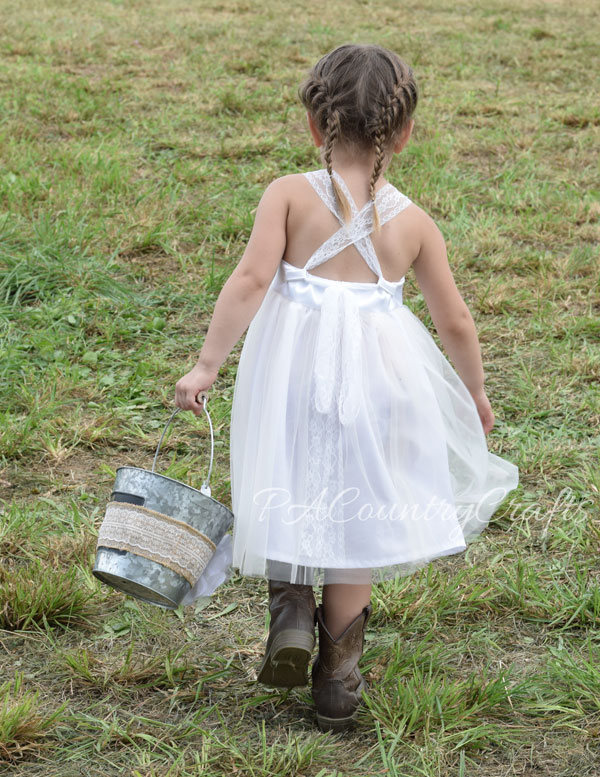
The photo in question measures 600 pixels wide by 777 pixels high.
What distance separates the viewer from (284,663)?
2.13 meters

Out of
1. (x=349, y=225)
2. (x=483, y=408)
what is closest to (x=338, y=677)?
(x=483, y=408)

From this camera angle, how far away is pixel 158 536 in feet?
6.73

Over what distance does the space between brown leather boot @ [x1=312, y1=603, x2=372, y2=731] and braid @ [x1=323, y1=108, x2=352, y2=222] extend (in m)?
0.92

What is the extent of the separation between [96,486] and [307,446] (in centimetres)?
126

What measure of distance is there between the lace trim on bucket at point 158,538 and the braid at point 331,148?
776 mm

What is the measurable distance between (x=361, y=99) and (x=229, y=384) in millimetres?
1919

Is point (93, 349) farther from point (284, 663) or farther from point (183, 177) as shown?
point (284, 663)

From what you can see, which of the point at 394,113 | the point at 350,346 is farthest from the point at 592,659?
the point at 394,113

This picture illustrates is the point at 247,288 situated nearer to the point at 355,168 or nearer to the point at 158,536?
the point at 355,168

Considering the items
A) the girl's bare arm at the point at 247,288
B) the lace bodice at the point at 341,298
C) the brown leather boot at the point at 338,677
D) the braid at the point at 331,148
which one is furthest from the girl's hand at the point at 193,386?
the brown leather boot at the point at 338,677

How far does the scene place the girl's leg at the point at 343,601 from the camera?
2.21m

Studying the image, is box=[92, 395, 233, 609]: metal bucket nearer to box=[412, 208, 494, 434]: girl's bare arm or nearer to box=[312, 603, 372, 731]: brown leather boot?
box=[312, 603, 372, 731]: brown leather boot

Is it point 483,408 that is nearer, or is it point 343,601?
point 343,601

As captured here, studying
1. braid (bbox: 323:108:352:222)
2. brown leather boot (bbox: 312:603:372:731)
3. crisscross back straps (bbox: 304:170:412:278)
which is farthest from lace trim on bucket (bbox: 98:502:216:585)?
braid (bbox: 323:108:352:222)
